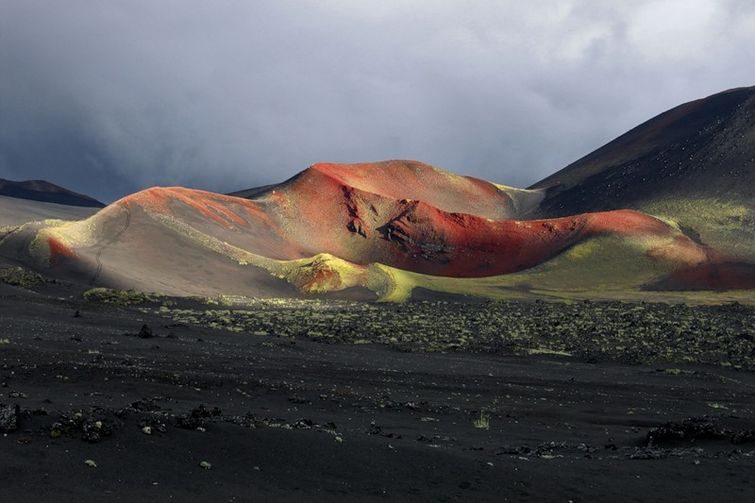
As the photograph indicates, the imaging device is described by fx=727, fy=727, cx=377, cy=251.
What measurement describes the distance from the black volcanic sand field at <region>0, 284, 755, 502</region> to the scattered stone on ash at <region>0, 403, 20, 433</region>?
0.9 inches

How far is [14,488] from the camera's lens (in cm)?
686

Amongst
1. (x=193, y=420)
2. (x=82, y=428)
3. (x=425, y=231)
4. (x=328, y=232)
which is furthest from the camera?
(x=328, y=232)

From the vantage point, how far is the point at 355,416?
14.0 m

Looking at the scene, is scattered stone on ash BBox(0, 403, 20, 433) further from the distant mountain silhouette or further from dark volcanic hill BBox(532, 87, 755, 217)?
dark volcanic hill BBox(532, 87, 755, 217)

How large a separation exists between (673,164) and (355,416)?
11622cm

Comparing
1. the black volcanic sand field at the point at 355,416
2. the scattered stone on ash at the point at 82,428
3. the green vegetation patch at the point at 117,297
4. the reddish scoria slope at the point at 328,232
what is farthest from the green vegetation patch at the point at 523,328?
the scattered stone on ash at the point at 82,428

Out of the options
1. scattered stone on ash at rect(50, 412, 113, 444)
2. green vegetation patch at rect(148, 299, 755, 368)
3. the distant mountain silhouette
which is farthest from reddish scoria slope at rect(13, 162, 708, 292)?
scattered stone on ash at rect(50, 412, 113, 444)

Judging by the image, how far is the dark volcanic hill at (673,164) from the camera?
108125mm

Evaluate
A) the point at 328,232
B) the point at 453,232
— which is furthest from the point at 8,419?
the point at 453,232

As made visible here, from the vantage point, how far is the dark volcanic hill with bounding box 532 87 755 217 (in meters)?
108

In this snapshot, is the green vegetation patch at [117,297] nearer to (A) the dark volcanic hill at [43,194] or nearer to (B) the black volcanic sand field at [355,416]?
(B) the black volcanic sand field at [355,416]

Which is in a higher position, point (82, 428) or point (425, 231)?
point (425, 231)

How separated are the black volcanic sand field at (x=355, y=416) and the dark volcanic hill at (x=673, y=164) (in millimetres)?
82897

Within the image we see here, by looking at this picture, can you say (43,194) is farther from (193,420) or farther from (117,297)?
(193,420)
